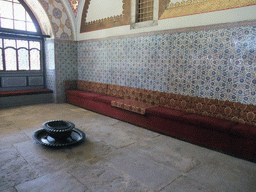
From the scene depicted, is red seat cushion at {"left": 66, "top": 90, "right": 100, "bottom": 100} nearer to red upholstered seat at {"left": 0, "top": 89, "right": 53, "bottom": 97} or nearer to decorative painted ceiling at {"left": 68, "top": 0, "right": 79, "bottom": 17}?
red upholstered seat at {"left": 0, "top": 89, "right": 53, "bottom": 97}

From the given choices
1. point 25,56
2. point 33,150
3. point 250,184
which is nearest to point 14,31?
point 25,56

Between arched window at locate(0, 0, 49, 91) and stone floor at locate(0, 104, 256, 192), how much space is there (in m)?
3.74

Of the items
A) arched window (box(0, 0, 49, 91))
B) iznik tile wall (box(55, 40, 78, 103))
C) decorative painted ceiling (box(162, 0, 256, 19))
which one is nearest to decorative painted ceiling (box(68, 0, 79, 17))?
iznik tile wall (box(55, 40, 78, 103))

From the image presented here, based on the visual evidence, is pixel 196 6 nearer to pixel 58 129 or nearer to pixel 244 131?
pixel 244 131

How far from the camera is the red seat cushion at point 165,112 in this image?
4568 mm

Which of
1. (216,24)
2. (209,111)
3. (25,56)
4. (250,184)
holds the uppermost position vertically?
(216,24)

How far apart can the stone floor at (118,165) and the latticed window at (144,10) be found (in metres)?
3.35

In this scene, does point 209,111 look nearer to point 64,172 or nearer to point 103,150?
point 103,150

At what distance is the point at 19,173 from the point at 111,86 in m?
4.39

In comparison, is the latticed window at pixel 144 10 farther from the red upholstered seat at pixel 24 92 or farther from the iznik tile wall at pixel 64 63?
the red upholstered seat at pixel 24 92

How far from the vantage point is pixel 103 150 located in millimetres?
3830

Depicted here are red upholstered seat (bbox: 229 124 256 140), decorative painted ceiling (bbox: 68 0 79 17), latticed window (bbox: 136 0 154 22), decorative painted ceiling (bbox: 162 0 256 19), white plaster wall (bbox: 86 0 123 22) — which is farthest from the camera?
decorative painted ceiling (bbox: 68 0 79 17)

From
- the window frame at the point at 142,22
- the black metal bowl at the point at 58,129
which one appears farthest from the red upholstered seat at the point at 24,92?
the window frame at the point at 142,22

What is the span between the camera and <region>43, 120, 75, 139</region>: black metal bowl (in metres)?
3.71
